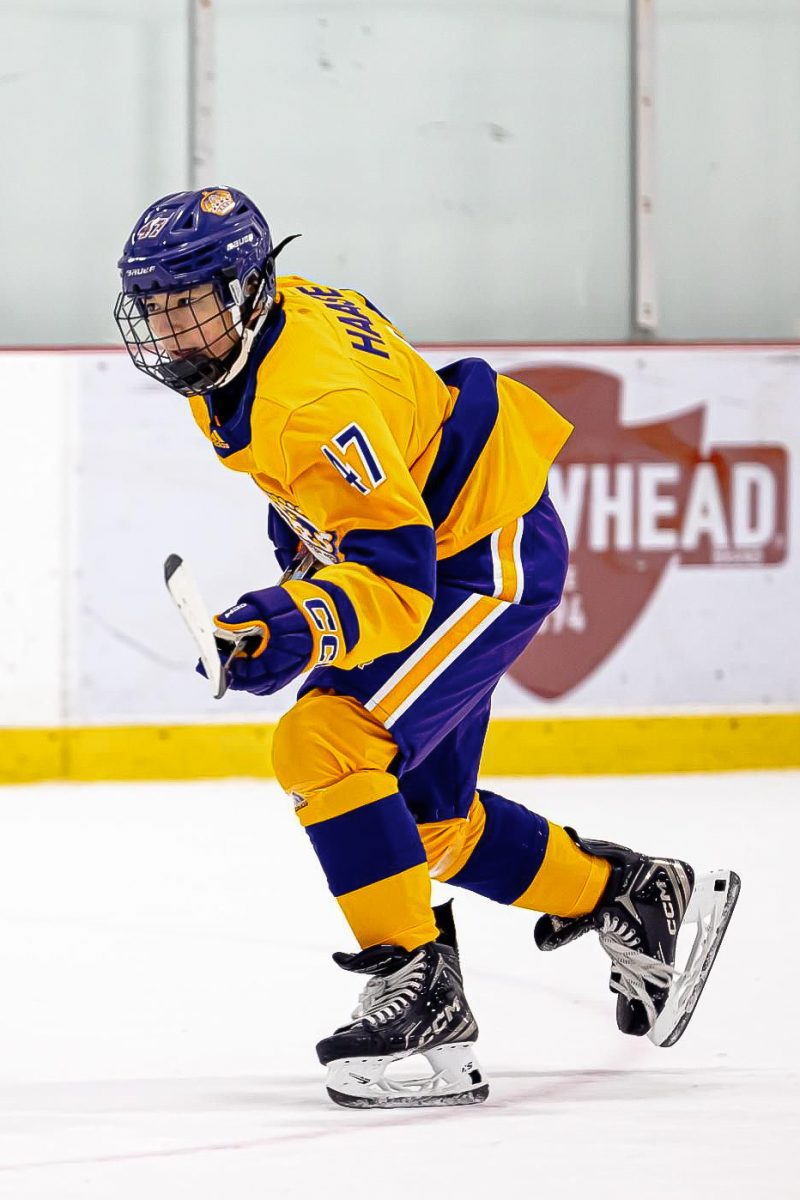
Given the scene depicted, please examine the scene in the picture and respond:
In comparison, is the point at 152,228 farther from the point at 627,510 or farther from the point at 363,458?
the point at 627,510

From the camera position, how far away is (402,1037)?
205 centimetres

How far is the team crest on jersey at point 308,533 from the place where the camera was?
2078 mm

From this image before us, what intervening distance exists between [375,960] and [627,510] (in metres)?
2.85

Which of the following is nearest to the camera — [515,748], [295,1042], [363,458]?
[363,458]

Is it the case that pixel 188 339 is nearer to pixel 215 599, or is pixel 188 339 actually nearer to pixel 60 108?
pixel 215 599

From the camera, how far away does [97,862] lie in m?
3.62

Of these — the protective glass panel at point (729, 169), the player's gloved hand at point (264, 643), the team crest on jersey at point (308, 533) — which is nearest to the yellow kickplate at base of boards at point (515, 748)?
the protective glass panel at point (729, 169)

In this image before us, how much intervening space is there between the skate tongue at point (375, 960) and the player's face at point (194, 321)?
0.69m

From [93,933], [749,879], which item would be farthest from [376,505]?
[749,879]

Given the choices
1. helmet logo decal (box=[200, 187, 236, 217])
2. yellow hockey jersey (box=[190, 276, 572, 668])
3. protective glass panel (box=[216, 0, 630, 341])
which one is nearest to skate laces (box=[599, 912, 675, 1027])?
yellow hockey jersey (box=[190, 276, 572, 668])

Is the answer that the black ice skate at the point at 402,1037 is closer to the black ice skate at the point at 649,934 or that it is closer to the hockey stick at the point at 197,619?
the black ice skate at the point at 649,934

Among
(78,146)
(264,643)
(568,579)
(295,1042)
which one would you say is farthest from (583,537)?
(264,643)

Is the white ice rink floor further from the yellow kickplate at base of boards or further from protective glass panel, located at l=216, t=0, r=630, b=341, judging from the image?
protective glass panel, located at l=216, t=0, r=630, b=341

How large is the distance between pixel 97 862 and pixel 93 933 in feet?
1.99
